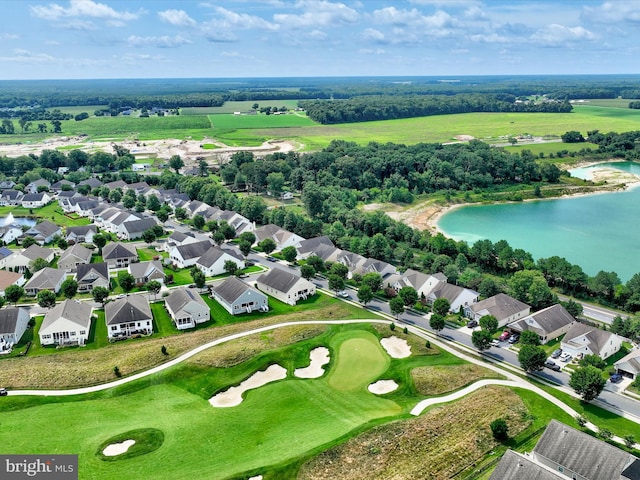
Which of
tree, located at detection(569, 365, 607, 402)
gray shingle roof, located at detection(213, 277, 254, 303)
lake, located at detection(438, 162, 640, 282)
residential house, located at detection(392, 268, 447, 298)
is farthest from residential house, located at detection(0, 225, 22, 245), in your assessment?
tree, located at detection(569, 365, 607, 402)

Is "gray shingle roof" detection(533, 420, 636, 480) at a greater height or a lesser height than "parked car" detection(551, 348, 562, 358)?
greater

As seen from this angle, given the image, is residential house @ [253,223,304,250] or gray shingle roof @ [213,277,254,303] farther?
residential house @ [253,223,304,250]

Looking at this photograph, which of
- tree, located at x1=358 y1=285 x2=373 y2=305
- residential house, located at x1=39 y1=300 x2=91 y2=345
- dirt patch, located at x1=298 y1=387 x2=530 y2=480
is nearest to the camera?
dirt patch, located at x1=298 y1=387 x2=530 y2=480

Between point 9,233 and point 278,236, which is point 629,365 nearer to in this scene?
point 278,236

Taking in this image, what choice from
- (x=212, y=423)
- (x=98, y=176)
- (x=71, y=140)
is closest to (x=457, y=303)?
(x=212, y=423)

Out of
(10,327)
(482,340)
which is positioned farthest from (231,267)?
(482,340)

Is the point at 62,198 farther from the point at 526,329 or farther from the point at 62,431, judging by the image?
the point at 526,329

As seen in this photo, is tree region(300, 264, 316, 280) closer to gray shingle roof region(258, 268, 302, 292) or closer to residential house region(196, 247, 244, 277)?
gray shingle roof region(258, 268, 302, 292)
